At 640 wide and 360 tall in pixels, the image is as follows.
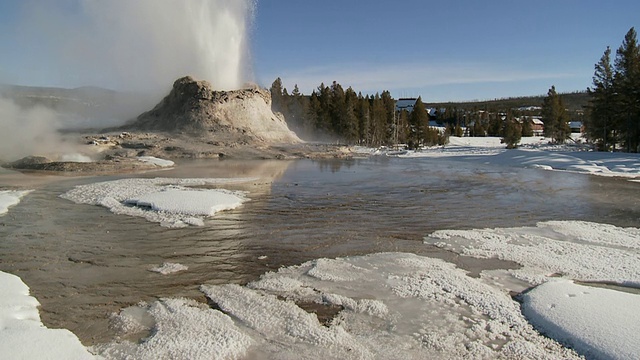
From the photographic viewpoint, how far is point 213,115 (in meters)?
46.0

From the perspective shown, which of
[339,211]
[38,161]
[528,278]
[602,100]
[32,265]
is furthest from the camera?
[602,100]

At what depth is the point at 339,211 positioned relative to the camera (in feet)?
45.1

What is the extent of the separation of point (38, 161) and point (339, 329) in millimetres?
24792

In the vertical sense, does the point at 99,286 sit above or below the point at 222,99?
below

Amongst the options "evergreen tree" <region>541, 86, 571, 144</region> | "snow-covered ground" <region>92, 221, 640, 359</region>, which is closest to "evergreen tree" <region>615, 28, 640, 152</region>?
"evergreen tree" <region>541, 86, 571, 144</region>

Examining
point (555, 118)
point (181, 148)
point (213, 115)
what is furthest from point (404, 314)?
point (555, 118)

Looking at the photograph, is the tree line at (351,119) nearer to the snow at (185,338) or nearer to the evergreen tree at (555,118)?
the evergreen tree at (555,118)

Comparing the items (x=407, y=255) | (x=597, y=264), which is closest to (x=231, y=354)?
(x=407, y=255)

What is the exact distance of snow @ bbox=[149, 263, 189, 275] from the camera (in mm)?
7801

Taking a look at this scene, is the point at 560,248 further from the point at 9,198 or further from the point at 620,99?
the point at 620,99

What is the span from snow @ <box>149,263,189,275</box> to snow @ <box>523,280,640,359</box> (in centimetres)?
559

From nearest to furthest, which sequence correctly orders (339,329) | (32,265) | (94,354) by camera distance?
(94,354), (339,329), (32,265)

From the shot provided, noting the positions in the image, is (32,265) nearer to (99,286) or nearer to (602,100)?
(99,286)

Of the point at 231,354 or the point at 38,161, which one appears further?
the point at 38,161
